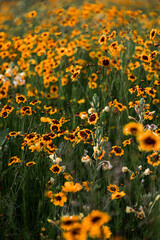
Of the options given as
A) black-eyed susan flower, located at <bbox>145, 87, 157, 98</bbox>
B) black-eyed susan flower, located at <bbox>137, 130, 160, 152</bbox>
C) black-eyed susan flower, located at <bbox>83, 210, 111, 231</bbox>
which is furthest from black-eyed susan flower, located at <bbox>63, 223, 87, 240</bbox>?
black-eyed susan flower, located at <bbox>145, 87, 157, 98</bbox>

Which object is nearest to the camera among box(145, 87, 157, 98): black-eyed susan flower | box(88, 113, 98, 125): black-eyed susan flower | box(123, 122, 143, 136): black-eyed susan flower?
box(123, 122, 143, 136): black-eyed susan flower

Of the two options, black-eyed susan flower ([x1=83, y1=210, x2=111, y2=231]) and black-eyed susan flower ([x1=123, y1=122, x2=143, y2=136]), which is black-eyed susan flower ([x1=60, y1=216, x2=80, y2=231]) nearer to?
black-eyed susan flower ([x1=83, y1=210, x2=111, y2=231])

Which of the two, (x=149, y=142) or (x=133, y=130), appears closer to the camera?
(x=149, y=142)

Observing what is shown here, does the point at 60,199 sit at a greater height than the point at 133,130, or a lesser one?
lesser

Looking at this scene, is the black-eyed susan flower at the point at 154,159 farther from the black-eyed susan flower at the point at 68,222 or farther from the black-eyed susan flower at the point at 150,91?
the black-eyed susan flower at the point at 150,91

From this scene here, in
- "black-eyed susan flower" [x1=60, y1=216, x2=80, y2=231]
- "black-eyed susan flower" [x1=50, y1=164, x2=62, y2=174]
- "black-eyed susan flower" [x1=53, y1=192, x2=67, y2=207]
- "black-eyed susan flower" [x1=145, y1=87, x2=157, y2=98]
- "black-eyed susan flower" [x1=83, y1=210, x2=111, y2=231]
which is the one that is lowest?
"black-eyed susan flower" [x1=53, y1=192, x2=67, y2=207]

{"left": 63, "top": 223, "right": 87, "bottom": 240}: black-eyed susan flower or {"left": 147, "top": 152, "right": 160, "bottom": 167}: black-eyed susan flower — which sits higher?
{"left": 63, "top": 223, "right": 87, "bottom": 240}: black-eyed susan flower

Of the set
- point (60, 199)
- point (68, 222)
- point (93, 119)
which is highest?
point (93, 119)

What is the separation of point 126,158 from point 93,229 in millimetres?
972

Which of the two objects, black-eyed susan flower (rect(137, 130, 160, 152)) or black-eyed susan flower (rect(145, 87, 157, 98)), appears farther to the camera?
black-eyed susan flower (rect(145, 87, 157, 98))

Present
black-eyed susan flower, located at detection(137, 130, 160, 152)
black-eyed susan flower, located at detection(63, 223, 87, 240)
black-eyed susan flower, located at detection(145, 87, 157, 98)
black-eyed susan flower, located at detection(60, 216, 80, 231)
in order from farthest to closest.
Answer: black-eyed susan flower, located at detection(145, 87, 157, 98) → black-eyed susan flower, located at detection(137, 130, 160, 152) → black-eyed susan flower, located at detection(60, 216, 80, 231) → black-eyed susan flower, located at detection(63, 223, 87, 240)

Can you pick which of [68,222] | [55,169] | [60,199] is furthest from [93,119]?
[68,222]

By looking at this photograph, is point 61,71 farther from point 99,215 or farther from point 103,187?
point 99,215

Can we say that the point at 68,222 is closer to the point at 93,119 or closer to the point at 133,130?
the point at 133,130
